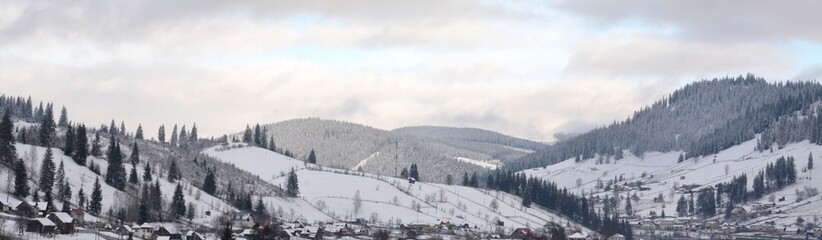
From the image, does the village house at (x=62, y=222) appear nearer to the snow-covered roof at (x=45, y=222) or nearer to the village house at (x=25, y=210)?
the snow-covered roof at (x=45, y=222)

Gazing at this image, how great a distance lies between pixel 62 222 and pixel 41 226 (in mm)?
3343

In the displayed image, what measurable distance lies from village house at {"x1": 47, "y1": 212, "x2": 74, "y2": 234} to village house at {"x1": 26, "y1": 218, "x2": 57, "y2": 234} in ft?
3.43

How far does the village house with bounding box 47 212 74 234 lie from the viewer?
149 meters

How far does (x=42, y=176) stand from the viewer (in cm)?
18888

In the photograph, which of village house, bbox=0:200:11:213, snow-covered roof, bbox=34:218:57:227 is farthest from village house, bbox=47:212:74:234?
village house, bbox=0:200:11:213

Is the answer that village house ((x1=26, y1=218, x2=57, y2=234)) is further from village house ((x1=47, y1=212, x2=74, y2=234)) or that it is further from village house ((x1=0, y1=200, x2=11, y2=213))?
village house ((x1=0, y1=200, x2=11, y2=213))

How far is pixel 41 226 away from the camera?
14662 cm

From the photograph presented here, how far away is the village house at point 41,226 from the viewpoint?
477 ft

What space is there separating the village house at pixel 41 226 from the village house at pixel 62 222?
105 cm

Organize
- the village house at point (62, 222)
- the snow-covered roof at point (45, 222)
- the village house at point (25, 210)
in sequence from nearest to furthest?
the snow-covered roof at point (45, 222) < the village house at point (62, 222) < the village house at point (25, 210)

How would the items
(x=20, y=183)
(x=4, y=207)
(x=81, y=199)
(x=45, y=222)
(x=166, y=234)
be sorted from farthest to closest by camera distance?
(x=81, y=199)
(x=20, y=183)
(x=166, y=234)
(x=4, y=207)
(x=45, y=222)

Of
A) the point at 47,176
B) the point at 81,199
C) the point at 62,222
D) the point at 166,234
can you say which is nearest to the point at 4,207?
the point at 62,222

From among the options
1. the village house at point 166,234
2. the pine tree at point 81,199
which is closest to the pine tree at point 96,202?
the pine tree at point 81,199

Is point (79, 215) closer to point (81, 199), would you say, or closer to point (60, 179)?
point (81, 199)
